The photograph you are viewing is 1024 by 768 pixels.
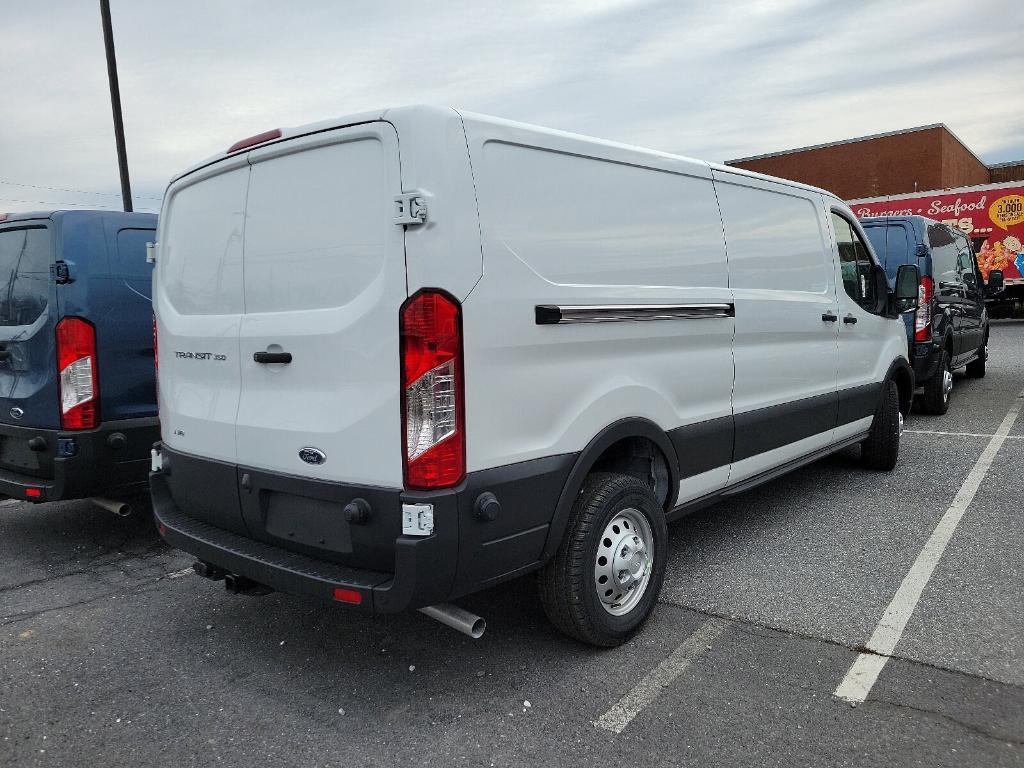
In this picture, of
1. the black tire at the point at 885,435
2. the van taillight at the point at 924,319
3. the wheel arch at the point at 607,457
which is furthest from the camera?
the van taillight at the point at 924,319

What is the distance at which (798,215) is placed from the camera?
16.3ft

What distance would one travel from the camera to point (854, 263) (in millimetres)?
5625

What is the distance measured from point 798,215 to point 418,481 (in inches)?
132

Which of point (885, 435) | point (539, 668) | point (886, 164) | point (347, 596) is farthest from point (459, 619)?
point (886, 164)

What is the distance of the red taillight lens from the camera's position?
9.04ft

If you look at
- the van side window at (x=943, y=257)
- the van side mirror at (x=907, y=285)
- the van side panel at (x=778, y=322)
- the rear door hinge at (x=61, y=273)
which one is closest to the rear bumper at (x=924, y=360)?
the van side window at (x=943, y=257)

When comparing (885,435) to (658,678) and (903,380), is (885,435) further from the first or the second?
(658,678)

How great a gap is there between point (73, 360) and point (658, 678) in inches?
140

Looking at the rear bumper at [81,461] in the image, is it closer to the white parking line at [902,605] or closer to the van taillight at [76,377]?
the van taillight at [76,377]

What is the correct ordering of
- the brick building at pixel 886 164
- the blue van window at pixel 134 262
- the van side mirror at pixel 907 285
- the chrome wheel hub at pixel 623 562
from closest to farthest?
the chrome wheel hub at pixel 623 562
the blue van window at pixel 134 262
the van side mirror at pixel 907 285
the brick building at pixel 886 164

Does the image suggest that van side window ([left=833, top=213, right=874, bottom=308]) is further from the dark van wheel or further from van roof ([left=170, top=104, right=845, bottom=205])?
the dark van wheel

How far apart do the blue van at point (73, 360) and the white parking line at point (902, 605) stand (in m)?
3.87

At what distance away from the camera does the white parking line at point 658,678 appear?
289cm

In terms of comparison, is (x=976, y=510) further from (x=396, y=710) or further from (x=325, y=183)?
(x=325, y=183)
